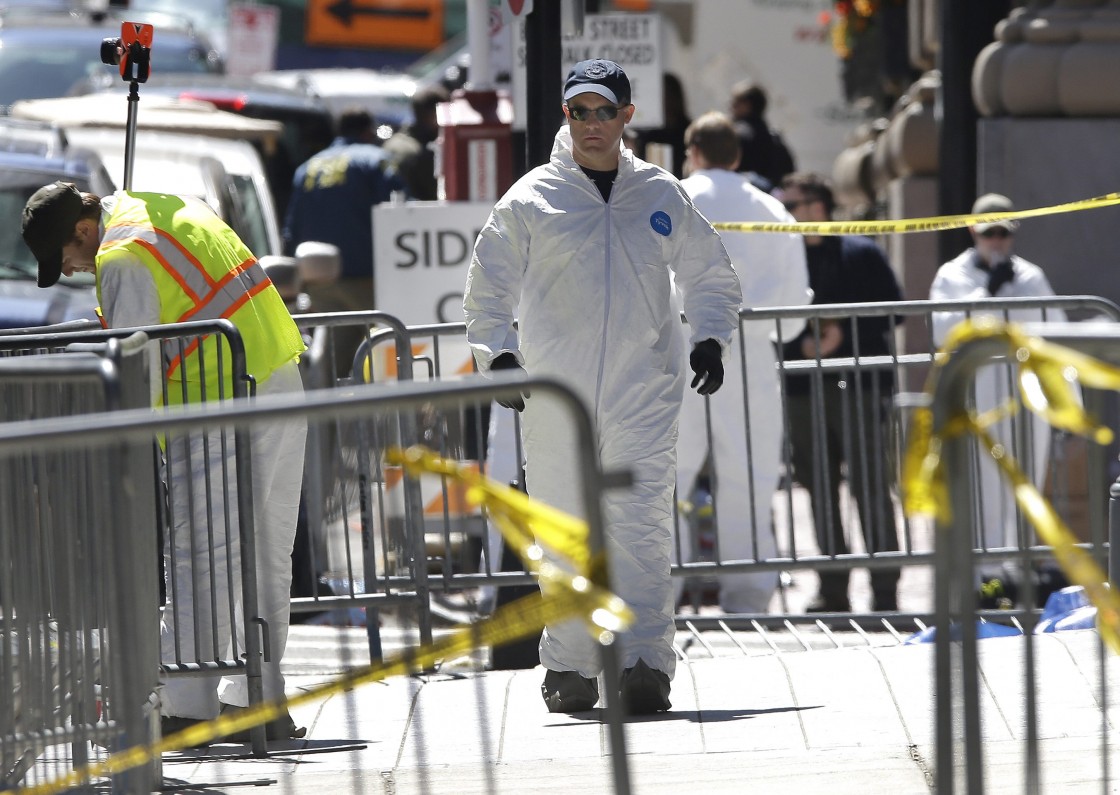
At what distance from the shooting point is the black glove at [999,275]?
926cm

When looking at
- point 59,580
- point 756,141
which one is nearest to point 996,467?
point 59,580

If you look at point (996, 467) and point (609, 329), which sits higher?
point (609, 329)

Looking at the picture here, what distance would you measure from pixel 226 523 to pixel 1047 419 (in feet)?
10.3

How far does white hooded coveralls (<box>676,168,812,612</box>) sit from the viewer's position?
849 cm

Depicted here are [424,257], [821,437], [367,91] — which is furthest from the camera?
[367,91]

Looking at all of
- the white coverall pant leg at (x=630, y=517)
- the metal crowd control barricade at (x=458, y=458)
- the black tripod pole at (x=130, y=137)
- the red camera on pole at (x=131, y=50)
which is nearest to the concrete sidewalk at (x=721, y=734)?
the white coverall pant leg at (x=630, y=517)

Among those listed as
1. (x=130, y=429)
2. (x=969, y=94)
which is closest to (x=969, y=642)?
(x=130, y=429)

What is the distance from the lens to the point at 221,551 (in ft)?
19.8

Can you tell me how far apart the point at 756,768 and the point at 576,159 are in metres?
2.02

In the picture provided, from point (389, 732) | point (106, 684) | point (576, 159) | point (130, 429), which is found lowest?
point (389, 732)

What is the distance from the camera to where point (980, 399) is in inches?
361

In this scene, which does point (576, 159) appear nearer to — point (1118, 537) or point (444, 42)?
point (1118, 537)

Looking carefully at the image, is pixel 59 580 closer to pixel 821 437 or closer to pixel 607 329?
pixel 607 329

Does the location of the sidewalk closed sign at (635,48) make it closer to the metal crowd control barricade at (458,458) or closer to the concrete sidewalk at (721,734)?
the metal crowd control barricade at (458,458)
